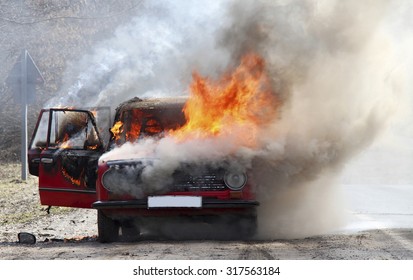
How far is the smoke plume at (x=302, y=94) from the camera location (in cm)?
1023

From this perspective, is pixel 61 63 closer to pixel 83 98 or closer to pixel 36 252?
pixel 83 98

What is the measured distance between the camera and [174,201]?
964 cm

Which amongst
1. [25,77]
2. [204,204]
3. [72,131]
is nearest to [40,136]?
[72,131]

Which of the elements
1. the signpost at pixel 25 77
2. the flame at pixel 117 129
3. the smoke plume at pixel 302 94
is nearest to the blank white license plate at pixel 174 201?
the smoke plume at pixel 302 94

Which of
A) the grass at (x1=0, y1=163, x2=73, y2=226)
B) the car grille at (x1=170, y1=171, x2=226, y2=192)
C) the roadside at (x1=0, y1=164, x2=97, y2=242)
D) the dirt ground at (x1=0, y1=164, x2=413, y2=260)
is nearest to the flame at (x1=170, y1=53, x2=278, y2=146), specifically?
the car grille at (x1=170, y1=171, x2=226, y2=192)

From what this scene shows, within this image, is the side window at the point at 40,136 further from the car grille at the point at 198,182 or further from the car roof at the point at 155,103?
the car grille at the point at 198,182

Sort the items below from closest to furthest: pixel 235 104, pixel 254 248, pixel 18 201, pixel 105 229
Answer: pixel 254 248, pixel 105 229, pixel 235 104, pixel 18 201

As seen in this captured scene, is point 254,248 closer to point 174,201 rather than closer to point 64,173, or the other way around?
point 174,201

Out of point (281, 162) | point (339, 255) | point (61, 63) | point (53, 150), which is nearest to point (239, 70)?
point (281, 162)

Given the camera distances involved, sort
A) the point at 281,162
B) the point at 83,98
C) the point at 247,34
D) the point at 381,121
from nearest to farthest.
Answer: the point at 281,162 < the point at 247,34 < the point at 381,121 < the point at 83,98

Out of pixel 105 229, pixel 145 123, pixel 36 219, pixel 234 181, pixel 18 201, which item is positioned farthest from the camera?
pixel 18 201

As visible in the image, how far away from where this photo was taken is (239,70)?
1077 cm

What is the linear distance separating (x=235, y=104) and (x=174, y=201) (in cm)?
169

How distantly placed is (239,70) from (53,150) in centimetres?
252
